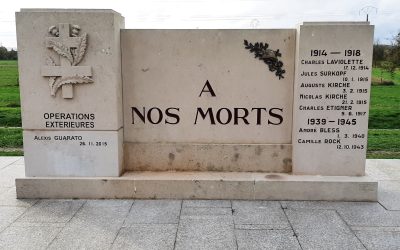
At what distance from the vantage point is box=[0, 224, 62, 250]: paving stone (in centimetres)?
387

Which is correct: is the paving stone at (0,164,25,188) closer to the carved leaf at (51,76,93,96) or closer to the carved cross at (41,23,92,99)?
the carved leaf at (51,76,93,96)

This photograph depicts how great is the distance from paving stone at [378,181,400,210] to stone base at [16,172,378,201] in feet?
0.53

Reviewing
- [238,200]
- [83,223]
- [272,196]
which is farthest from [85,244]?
[272,196]

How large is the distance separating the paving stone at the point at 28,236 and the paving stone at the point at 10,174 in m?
1.64

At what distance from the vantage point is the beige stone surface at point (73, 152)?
16.9ft

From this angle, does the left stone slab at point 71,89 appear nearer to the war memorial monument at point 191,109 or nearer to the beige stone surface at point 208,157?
the war memorial monument at point 191,109

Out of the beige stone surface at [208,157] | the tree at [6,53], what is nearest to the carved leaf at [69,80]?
the beige stone surface at [208,157]

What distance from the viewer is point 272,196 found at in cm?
507

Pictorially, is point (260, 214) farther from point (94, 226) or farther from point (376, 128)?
point (376, 128)

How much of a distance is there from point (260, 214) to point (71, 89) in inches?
108

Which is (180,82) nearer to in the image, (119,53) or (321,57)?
(119,53)

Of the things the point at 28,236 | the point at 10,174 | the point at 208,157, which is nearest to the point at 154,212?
the point at 208,157

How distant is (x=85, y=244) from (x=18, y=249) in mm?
610

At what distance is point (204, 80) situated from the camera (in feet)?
17.4
